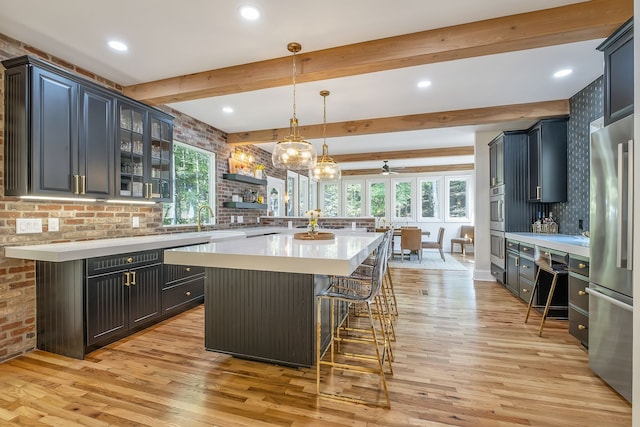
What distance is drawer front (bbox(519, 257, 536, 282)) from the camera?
367cm

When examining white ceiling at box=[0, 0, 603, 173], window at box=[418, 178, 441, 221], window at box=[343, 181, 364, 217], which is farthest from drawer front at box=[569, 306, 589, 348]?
window at box=[343, 181, 364, 217]

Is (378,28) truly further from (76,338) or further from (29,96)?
(76,338)

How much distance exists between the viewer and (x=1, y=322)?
239 centimetres

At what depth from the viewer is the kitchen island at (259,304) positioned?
207 centimetres

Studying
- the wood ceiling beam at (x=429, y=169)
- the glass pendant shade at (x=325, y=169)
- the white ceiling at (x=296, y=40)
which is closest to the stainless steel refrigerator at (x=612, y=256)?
the white ceiling at (x=296, y=40)

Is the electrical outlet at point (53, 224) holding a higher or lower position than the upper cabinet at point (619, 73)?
lower

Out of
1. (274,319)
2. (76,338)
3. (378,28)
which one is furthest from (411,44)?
(76,338)

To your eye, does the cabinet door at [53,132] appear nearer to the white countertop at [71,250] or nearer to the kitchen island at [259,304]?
the white countertop at [71,250]

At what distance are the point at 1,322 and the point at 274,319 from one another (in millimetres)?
2176

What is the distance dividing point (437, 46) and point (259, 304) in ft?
7.86

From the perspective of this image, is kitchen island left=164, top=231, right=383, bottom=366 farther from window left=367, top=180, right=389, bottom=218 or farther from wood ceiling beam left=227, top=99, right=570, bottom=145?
window left=367, top=180, right=389, bottom=218

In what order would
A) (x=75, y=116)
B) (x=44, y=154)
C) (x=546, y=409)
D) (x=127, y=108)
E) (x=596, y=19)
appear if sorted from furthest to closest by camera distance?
(x=127, y=108) → (x=75, y=116) → (x=44, y=154) → (x=596, y=19) → (x=546, y=409)

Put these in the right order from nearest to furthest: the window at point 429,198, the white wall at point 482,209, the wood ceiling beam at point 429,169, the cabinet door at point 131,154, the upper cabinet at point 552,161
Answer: the cabinet door at point 131,154 < the upper cabinet at point 552,161 < the white wall at point 482,209 < the wood ceiling beam at point 429,169 < the window at point 429,198

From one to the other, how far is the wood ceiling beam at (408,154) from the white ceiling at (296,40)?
2.88m
